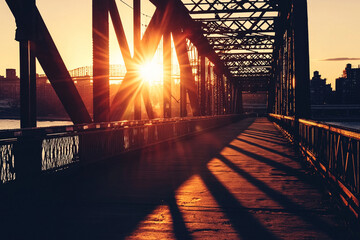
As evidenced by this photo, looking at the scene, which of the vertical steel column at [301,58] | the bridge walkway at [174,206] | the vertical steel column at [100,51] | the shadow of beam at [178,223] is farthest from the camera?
the vertical steel column at [301,58]

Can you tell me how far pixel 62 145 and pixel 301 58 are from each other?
7676 mm

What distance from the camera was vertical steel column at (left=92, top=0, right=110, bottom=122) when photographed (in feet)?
31.7

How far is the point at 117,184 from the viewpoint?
750cm

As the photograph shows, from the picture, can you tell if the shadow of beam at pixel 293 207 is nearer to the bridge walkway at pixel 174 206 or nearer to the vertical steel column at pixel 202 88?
the bridge walkway at pixel 174 206

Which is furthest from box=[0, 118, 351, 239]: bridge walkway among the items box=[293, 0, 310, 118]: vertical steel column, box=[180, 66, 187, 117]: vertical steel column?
box=[180, 66, 187, 117]: vertical steel column

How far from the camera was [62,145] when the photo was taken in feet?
24.7

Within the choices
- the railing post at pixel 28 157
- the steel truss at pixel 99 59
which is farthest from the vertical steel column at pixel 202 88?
the railing post at pixel 28 157

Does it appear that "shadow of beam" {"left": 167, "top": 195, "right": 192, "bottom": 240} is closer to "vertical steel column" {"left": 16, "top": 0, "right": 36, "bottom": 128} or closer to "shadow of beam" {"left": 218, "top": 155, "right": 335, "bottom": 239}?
"shadow of beam" {"left": 218, "top": 155, "right": 335, "bottom": 239}

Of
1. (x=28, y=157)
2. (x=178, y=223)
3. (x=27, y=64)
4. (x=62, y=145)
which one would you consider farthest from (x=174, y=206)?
(x=27, y=64)

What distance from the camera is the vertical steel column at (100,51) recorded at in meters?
9.65

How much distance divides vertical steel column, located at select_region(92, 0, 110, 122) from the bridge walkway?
5.03 ft

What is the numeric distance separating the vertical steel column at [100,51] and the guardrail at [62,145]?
68 cm

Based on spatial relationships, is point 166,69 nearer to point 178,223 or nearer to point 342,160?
point 342,160

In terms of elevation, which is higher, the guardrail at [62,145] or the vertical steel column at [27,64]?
the vertical steel column at [27,64]
